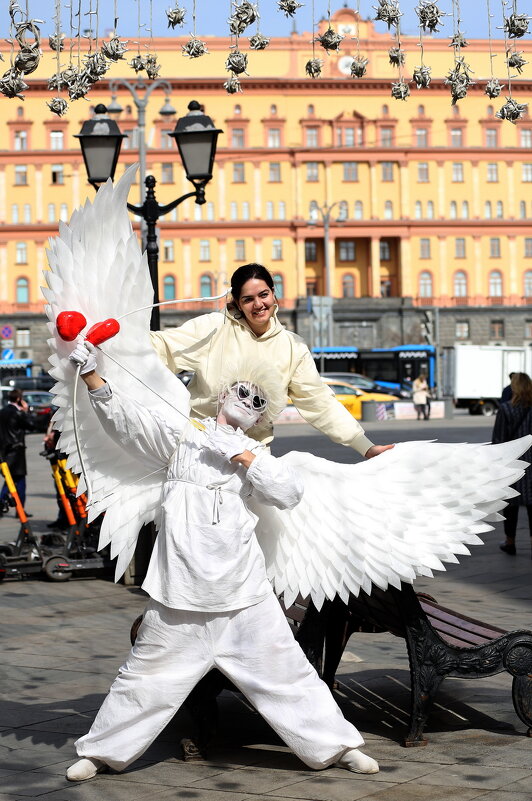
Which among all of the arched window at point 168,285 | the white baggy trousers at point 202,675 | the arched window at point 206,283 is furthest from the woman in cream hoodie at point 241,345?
the arched window at point 206,283

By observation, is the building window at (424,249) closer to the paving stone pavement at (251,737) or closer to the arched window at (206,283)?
the arched window at (206,283)

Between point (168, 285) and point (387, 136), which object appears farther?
point (387, 136)

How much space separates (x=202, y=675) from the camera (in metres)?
4.90

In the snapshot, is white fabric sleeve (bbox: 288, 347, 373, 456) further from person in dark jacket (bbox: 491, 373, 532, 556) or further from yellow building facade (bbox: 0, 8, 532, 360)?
yellow building facade (bbox: 0, 8, 532, 360)

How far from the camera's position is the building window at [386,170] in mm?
83438

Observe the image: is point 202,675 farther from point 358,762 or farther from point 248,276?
point 248,276

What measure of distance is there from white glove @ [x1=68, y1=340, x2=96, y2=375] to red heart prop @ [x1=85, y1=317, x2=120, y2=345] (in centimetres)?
4

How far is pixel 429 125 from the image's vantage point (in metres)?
84.1

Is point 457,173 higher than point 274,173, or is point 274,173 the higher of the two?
point 274,173

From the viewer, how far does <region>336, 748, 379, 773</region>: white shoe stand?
16.1ft

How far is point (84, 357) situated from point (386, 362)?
53265 mm

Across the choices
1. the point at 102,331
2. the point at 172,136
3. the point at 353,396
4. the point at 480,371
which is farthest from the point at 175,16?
the point at 480,371

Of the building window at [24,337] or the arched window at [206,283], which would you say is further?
the arched window at [206,283]

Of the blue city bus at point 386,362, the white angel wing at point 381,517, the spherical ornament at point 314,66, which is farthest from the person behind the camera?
the blue city bus at point 386,362
